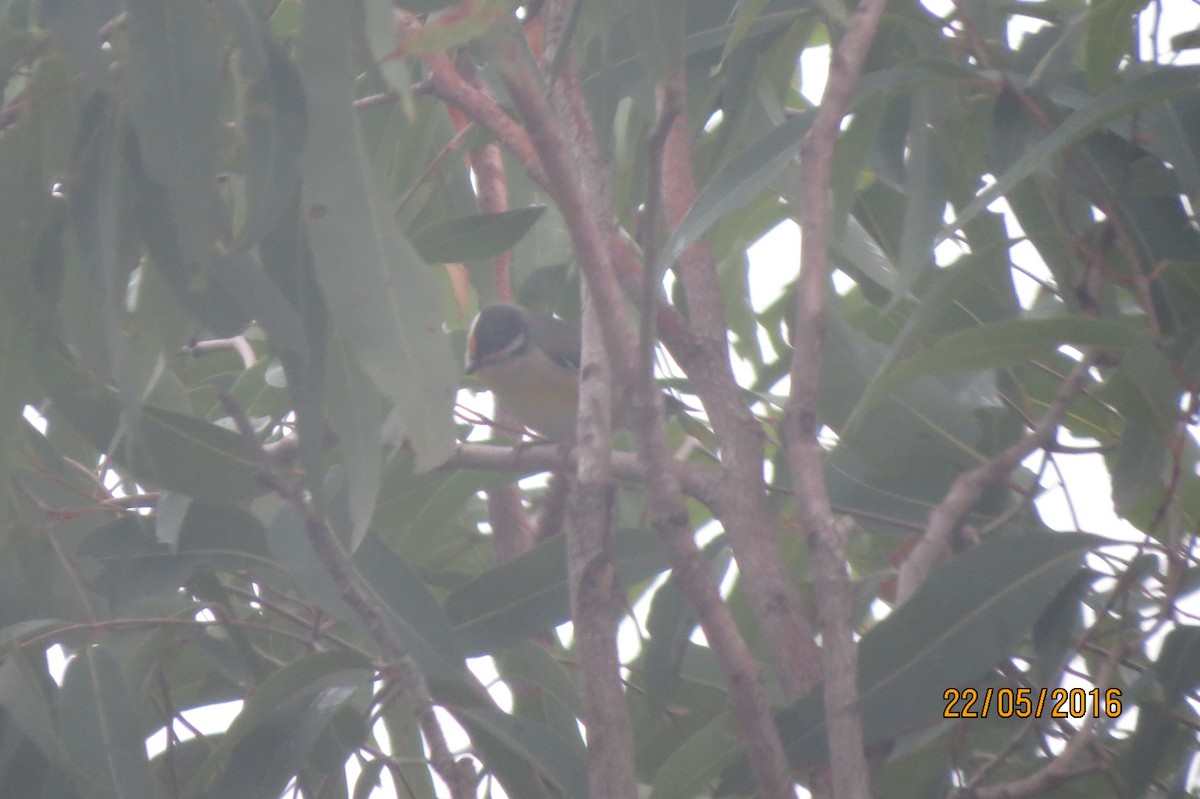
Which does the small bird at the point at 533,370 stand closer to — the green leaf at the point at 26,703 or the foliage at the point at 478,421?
the foliage at the point at 478,421

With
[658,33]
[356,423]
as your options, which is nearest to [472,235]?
[356,423]

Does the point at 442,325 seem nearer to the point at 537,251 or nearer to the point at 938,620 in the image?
the point at 938,620

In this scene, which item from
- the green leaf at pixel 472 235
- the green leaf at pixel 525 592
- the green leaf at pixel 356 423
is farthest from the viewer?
the green leaf at pixel 472 235

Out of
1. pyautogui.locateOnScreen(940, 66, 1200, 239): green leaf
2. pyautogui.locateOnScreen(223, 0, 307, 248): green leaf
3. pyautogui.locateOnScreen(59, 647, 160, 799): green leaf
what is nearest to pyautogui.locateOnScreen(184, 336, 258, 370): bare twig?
pyautogui.locateOnScreen(59, 647, 160, 799): green leaf

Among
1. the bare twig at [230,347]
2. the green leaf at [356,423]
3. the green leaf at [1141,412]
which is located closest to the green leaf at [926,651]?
the green leaf at [1141,412]

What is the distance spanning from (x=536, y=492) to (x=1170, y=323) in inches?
76.1

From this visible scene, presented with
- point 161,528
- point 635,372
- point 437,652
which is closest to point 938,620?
point 635,372

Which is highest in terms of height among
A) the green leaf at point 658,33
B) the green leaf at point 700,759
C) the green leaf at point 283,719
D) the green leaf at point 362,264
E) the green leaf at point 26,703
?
the green leaf at point 658,33

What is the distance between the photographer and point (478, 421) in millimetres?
2459

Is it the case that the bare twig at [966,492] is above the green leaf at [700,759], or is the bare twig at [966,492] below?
above

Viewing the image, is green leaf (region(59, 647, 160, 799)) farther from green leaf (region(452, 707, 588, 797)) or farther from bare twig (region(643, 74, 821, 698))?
bare twig (region(643, 74, 821, 698))

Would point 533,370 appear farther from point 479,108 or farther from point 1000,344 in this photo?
point 1000,344
